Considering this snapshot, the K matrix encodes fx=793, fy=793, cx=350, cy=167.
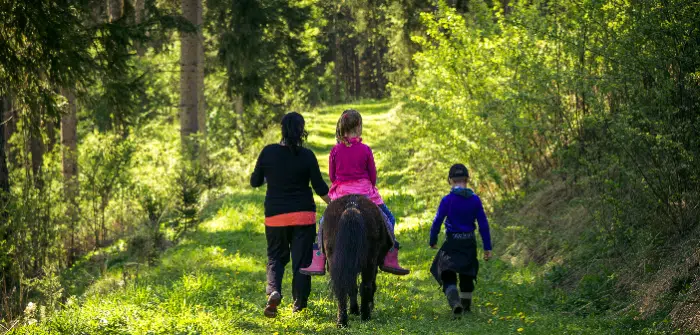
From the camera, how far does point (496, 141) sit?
1401 cm

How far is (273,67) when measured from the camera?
98.6ft

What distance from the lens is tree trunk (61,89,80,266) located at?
53.9ft

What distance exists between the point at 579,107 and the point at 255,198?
1013 centimetres

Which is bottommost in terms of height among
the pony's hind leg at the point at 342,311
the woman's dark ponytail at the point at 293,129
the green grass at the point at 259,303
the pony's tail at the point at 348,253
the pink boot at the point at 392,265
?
the green grass at the point at 259,303

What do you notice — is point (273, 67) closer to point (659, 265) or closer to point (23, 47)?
point (23, 47)

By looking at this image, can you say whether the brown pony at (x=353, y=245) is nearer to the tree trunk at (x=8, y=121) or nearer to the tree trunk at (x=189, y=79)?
the tree trunk at (x=8, y=121)

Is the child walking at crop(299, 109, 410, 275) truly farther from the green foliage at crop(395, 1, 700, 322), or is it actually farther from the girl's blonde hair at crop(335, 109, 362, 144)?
the green foliage at crop(395, 1, 700, 322)

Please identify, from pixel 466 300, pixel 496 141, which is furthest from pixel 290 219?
pixel 496 141

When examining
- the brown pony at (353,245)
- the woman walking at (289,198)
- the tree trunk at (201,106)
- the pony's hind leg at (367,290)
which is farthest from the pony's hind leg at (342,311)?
the tree trunk at (201,106)

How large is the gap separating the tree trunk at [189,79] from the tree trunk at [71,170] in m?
2.93

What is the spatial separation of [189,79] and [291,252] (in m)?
13.7

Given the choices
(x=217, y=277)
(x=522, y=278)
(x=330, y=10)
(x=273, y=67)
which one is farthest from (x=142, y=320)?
(x=330, y=10)

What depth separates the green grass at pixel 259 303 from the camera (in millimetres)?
7750

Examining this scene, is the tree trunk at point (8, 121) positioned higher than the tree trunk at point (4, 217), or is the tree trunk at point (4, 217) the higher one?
the tree trunk at point (8, 121)
